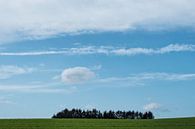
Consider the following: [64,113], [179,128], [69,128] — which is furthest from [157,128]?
[64,113]

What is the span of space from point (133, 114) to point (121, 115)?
87.7 inches

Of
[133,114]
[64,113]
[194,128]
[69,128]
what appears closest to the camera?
[194,128]

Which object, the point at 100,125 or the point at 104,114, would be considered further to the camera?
the point at 104,114

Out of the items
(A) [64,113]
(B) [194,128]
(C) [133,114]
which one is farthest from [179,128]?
(A) [64,113]

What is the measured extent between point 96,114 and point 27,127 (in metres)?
46.9

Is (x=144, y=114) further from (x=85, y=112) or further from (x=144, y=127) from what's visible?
(x=144, y=127)

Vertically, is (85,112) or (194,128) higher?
(85,112)

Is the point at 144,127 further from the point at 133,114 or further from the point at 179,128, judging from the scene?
the point at 133,114

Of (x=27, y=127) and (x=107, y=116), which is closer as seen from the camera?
(x=27, y=127)

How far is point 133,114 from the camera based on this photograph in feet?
282

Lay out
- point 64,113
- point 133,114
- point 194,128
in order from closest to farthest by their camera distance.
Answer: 1. point 194,128
2. point 133,114
3. point 64,113

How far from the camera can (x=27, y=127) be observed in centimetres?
4209

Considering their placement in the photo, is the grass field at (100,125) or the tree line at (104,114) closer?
the grass field at (100,125)

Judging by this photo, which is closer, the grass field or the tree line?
the grass field
